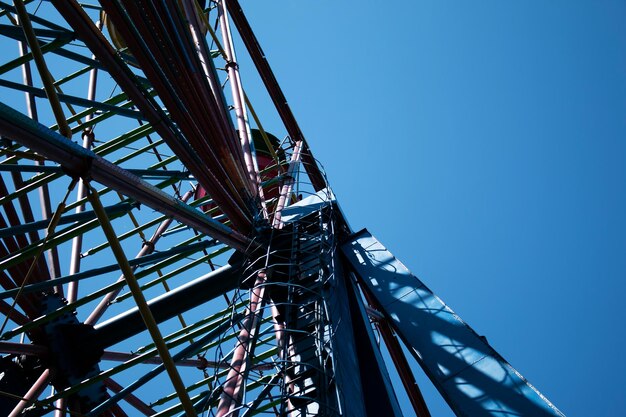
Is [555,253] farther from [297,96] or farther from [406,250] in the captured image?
[297,96]

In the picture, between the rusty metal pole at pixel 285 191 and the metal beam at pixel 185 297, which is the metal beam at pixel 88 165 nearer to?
the metal beam at pixel 185 297

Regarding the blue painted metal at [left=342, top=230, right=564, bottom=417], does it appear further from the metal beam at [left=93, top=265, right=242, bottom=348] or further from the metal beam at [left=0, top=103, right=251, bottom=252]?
the metal beam at [left=0, top=103, right=251, bottom=252]

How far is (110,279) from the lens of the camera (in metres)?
39.7

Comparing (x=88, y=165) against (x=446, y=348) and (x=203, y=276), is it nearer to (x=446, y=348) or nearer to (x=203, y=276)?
(x=203, y=276)

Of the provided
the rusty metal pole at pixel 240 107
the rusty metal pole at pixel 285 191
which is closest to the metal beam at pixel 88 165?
the rusty metal pole at pixel 285 191

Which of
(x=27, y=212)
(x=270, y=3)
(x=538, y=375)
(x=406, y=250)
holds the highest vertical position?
(x=270, y=3)

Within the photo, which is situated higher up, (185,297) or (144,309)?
(185,297)

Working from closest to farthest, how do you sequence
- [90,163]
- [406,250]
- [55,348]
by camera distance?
[90,163], [55,348], [406,250]

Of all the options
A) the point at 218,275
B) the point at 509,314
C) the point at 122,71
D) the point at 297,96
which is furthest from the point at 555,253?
the point at 122,71

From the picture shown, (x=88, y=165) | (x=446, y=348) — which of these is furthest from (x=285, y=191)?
(x=88, y=165)

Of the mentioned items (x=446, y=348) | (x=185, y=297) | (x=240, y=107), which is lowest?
(x=446, y=348)

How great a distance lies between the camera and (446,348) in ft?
35.2

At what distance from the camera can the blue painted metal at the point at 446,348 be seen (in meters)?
9.79

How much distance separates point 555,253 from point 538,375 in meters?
6.81
